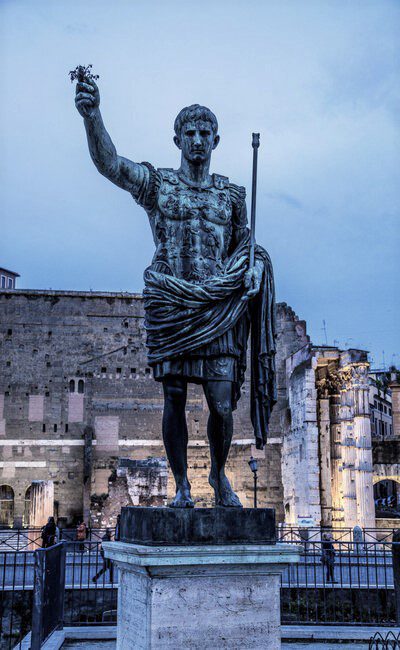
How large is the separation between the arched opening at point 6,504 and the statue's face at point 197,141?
29.4 metres

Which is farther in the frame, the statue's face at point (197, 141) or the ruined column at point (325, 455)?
the ruined column at point (325, 455)

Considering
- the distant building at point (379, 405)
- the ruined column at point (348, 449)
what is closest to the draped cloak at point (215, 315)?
the ruined column at point (348, 449)

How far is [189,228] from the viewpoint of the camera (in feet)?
14.2

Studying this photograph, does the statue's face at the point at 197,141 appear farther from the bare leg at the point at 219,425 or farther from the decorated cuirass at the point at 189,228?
the bare leg at the point at 219,425

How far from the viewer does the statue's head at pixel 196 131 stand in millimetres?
4391

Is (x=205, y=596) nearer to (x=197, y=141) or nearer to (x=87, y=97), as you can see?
(x=197, y=141)

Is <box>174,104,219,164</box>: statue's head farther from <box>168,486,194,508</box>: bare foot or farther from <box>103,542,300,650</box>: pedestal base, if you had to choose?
<box>103,542,300,650</box>: pedestal base

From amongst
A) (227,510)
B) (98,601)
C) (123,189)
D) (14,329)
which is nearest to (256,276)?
(123,189)

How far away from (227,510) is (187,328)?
103 cm

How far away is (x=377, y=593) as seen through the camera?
1104cm

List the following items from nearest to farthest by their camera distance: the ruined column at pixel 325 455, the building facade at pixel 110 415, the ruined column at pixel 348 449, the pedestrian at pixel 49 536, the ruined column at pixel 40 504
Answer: the pedestrian at pixel 49 536, the ruined column at pixel 40 504, the ruined column at pixel 348 449, the ruined column at pixel 325 455, the building facade at pixel 110 415

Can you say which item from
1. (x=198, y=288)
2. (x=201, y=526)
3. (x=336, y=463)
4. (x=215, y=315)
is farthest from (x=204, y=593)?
(x=336, y=463)

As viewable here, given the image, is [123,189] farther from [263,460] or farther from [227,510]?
[263,460]

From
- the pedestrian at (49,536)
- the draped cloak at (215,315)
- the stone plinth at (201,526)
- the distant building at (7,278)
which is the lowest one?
the pedestrian at (49,536)
